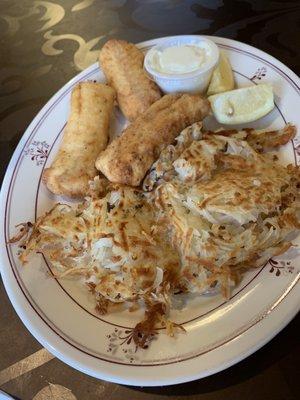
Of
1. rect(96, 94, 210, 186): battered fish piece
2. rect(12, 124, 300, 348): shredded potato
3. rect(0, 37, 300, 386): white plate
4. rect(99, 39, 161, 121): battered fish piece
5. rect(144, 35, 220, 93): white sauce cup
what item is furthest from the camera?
rect(99, 39, 161, 121): battered fish piece

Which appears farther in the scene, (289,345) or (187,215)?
(187,215)

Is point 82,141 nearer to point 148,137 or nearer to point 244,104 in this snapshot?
point 148,137

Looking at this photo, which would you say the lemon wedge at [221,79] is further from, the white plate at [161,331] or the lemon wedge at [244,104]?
the white plate at [161,331]

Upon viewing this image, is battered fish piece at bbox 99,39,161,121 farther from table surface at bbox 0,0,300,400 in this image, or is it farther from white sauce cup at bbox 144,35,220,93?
table surface at bbox 0,0,300,400

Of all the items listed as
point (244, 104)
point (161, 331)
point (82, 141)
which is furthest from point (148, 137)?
point (161, 331)

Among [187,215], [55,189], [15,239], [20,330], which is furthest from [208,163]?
[20,330]

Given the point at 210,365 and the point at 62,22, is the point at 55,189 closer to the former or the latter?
the point at 210,365

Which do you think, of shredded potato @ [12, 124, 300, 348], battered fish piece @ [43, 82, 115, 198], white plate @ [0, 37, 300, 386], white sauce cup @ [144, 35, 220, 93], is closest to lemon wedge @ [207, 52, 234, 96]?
white sauce cup @ [144, 35, 220, 93]
